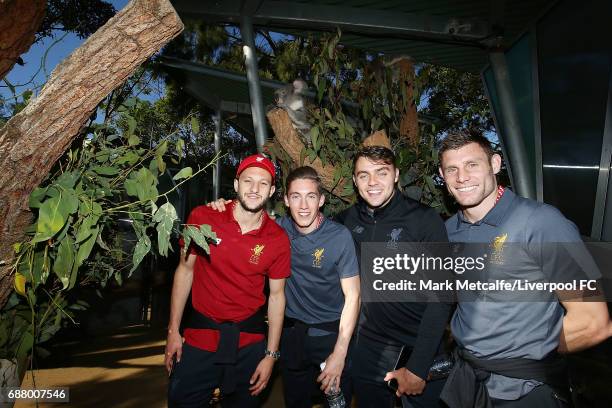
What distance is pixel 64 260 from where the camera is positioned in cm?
188

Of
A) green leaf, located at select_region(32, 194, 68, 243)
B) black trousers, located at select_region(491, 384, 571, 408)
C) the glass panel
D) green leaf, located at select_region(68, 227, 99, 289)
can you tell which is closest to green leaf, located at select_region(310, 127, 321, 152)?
green leaf, located at select_region(68, 227, 99, 289)

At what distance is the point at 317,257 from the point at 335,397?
0.89 meters

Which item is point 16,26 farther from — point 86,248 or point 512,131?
point 512,131

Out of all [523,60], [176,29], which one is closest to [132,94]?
[176,29]

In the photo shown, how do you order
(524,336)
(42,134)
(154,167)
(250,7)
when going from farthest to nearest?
(250,7) → (154,167) → (524,336) → (42,134)

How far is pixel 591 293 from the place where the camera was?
188 centimetres

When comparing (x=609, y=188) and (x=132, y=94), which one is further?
(x=609, y=188)

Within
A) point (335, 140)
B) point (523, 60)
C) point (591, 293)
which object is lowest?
point (591, 293)

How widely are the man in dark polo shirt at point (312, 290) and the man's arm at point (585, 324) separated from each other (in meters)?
1.15

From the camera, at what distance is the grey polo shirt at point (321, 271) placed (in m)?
2.71

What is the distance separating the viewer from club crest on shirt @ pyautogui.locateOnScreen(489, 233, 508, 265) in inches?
81.4

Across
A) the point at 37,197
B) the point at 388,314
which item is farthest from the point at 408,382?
the point at 37,197

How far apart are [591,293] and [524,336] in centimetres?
35

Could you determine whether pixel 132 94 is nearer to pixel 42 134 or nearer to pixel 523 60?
pixel 42 134
